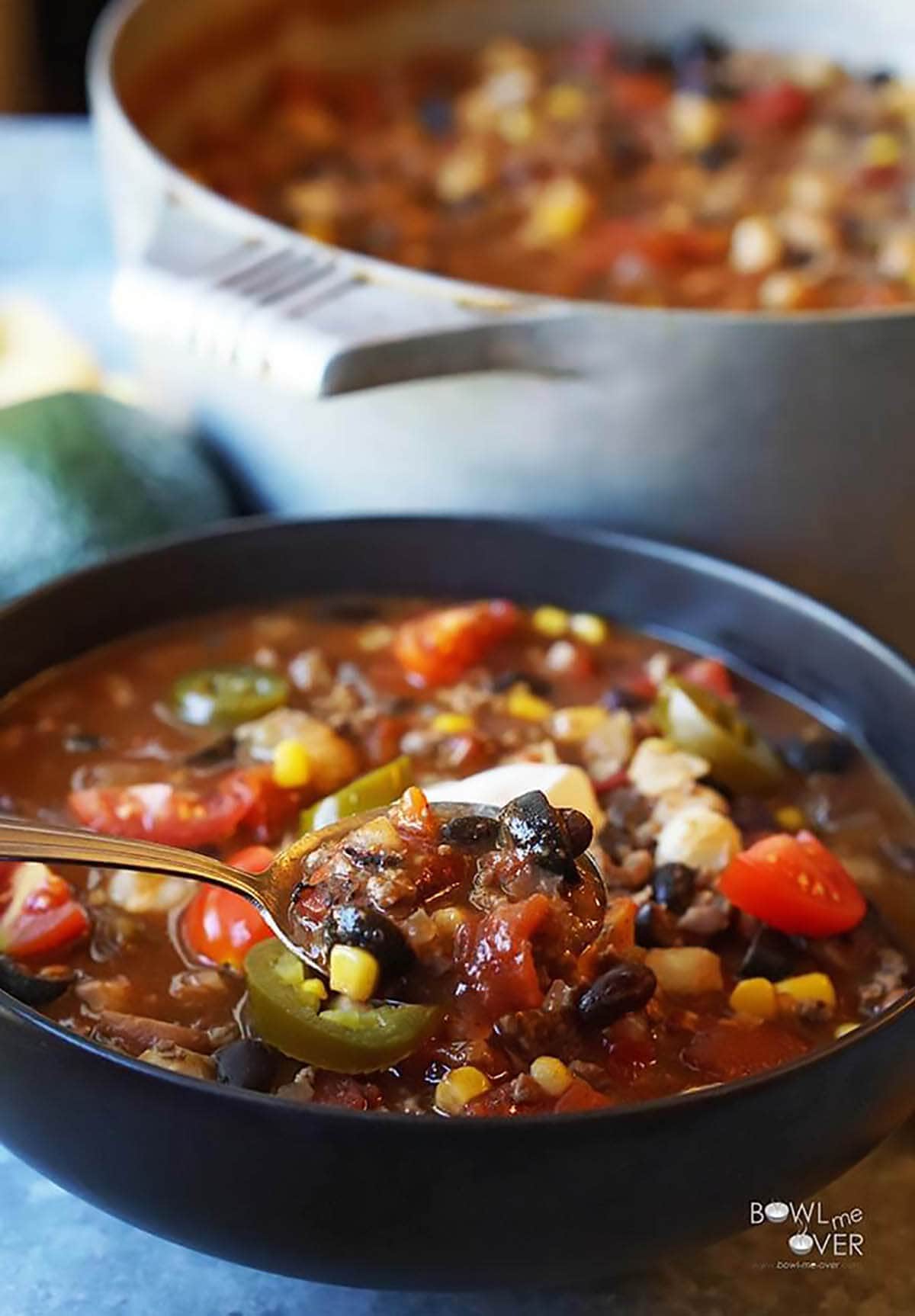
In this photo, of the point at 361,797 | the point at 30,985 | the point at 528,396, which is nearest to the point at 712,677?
the point at 528,396

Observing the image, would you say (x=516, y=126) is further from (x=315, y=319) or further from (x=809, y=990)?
(x=809, y=990)

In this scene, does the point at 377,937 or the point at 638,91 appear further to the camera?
the point at 638,91

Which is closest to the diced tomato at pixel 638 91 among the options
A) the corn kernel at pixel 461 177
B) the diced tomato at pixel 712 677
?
the corn kernel at pixel 461 177

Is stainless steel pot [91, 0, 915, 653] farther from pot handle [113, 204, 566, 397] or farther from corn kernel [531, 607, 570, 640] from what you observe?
corn kernel [531, 607, 570, 640]

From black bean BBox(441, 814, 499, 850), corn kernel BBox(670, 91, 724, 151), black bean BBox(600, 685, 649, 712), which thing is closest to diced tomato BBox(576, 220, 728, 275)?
corn kernel BBox(670, 91, 724, 151)

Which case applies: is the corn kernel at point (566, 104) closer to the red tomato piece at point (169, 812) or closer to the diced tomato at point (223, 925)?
the red tomato piece at point (169, 812)
